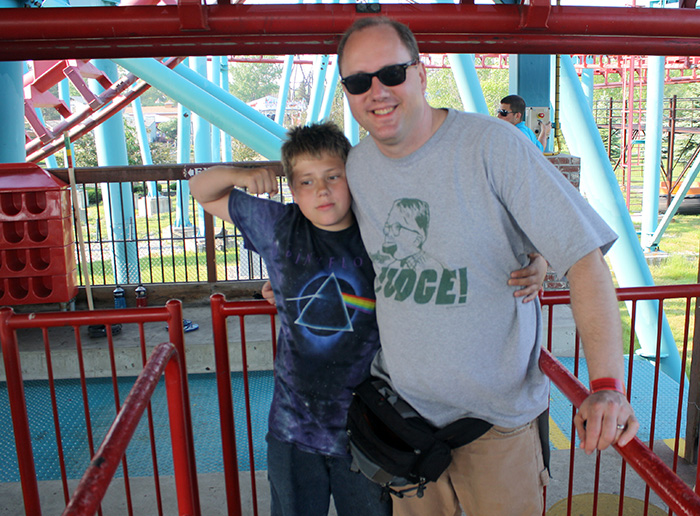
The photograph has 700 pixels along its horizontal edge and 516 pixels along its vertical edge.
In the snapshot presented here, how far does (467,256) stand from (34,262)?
5.18 m

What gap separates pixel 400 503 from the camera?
210 centimetres

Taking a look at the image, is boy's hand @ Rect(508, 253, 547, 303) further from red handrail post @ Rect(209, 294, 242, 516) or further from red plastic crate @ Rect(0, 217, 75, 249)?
red plastic crate @ Rect(0, 217, 75, 249)

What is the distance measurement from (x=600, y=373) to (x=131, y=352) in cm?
490

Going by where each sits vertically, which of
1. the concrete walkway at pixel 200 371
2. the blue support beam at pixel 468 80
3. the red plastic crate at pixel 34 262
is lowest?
the concrete walkway at pixel 200 371

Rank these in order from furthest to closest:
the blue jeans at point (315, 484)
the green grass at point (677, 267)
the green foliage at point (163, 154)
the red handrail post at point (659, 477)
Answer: the green foliage at point (163, 154) → the green grass at point (677, 267) → the blue jeans at point (315, 484) → the red handrail post at point (659, 477)

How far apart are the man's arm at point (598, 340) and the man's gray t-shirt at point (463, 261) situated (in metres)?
0.11

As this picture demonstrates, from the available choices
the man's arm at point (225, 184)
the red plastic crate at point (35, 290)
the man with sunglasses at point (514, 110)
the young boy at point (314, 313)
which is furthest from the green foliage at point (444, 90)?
the young boy at point (314, 313)

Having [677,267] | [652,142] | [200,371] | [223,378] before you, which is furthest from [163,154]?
[223,378]

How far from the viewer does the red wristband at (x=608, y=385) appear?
4.78 ft

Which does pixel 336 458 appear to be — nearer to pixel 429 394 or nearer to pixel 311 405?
pixel 311 405

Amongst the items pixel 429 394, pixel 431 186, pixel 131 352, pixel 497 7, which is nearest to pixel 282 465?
pixel 429 394

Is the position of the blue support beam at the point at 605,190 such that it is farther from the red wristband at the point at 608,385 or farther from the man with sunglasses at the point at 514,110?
the red wristband at the point at 608,385

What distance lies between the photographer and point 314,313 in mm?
2035

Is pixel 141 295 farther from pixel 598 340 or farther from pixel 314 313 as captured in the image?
pixel 598 340
